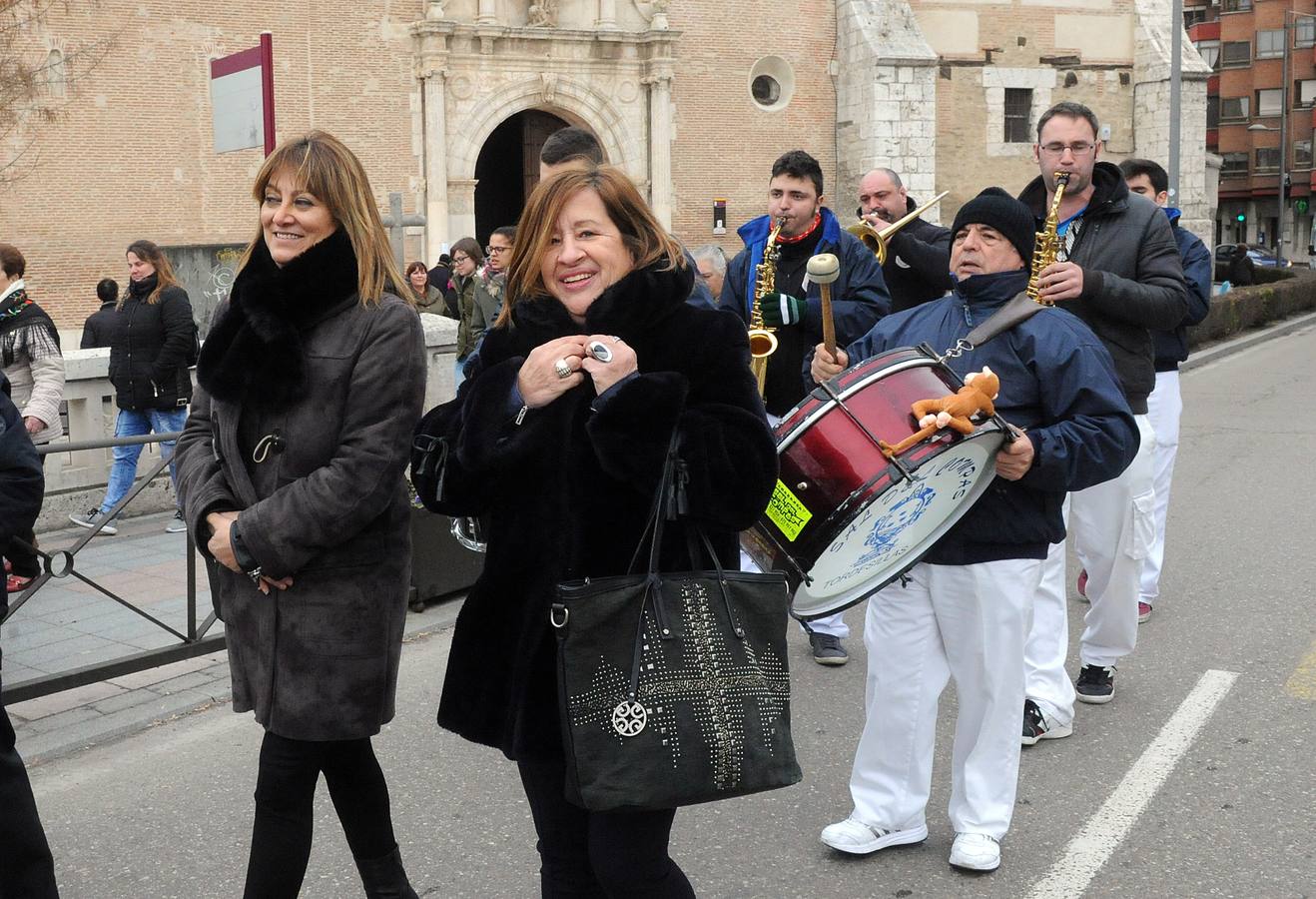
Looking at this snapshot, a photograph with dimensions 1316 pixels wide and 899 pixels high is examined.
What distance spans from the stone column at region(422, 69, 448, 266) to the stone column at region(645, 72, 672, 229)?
13.0 feet

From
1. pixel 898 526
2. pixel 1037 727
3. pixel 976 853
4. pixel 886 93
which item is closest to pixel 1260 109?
pixel 886 93

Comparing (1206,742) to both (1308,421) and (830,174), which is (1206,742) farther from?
(830,174)

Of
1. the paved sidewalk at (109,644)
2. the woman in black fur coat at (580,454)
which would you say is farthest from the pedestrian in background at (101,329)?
the woman in black fur coat at (580,454)

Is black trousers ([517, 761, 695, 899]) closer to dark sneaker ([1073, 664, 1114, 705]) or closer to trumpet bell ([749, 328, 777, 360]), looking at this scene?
trumpet bell ([749, 328, 777, 360])

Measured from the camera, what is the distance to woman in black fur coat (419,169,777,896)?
2.54 metres

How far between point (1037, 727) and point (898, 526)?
1.72m

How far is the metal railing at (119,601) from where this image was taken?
527 cm

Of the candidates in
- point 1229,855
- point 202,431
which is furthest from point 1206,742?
point 202,431

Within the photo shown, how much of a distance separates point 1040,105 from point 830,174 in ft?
17.7

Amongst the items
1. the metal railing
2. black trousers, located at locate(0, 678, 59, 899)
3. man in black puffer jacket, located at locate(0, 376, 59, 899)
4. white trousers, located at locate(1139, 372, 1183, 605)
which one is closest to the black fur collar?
man in black puffer jacket, located at locate(0, 376, 59, 899)

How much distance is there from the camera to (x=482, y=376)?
9.04 feet

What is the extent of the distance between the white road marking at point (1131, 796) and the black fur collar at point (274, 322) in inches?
93.8

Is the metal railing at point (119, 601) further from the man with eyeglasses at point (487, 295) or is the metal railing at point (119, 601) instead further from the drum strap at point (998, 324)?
the man with eyeglasses at point (487, 295)

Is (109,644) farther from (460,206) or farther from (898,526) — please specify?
(460,206)
